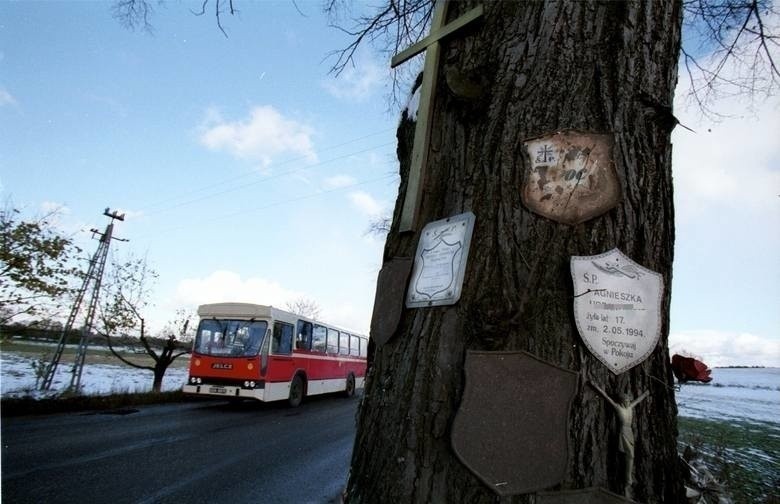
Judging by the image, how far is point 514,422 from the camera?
4.10 ft

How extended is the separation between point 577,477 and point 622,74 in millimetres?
1344

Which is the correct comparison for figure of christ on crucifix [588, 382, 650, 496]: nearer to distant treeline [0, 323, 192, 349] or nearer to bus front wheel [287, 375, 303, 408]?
bus front wheel [287, 375, 303, 408]

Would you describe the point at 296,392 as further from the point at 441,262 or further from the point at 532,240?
the point at 532,240

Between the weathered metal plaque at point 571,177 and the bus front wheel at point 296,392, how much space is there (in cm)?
1202

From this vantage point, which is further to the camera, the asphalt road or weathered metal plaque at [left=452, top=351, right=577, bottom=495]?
the asphalt road

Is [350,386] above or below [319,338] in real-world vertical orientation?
below

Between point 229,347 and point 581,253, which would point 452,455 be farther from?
point 229,347

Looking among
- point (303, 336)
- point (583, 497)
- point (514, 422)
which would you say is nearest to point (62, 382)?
point (303, 336)

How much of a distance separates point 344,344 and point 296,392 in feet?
13.7

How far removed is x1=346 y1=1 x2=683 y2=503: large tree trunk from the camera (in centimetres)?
129

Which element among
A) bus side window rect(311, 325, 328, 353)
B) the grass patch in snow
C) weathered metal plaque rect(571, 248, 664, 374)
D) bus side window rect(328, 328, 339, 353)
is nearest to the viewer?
weathered metal plaque rect(571, 248, 664, 374)

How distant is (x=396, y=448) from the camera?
1.35 metres

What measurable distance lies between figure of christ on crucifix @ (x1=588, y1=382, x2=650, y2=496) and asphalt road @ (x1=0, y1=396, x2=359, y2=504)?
3.78m

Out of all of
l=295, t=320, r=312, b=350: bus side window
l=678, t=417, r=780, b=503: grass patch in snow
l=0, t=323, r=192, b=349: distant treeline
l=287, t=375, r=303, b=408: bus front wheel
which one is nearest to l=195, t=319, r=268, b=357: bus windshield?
l=295, t=320, r=312, b=350: bus side window
